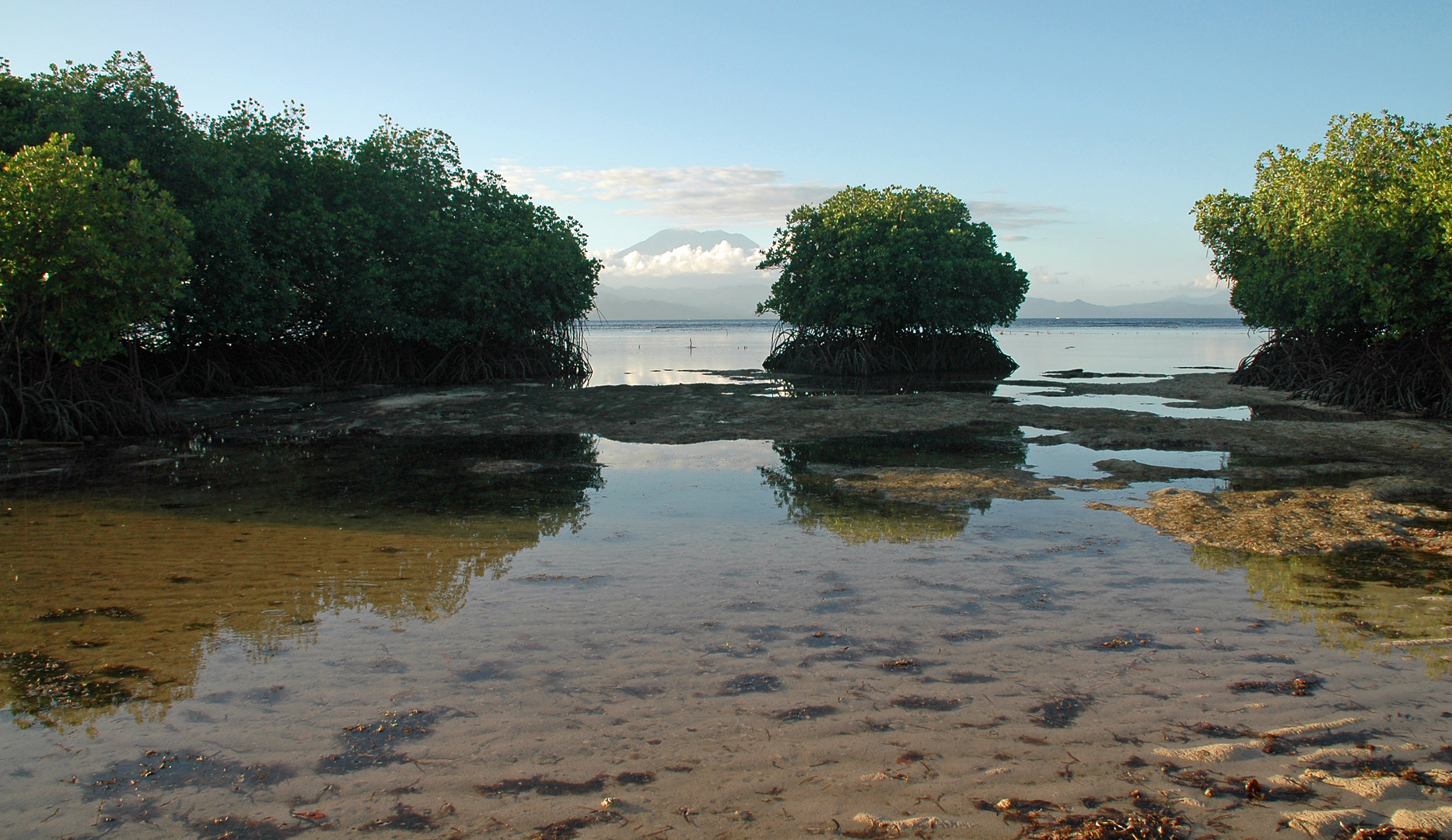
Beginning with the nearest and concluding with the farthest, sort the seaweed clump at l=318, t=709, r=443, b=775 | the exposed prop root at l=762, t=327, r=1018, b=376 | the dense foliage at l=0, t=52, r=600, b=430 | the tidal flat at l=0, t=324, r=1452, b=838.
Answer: the tidal flat at l=0, t=324, r=1452, b=838 < the seaweed clump at l=318, t=709, r=443, b=775 < the dense foliage at l=0, t=52, r=600, b=430 < the exposed prop root at l=762, t=327, r=1018, b=376

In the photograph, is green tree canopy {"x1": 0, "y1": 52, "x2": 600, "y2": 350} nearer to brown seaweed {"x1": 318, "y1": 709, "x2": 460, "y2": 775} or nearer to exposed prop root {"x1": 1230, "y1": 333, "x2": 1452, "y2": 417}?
brown seaweed {"x1": 318, "y1": 709, "x2": 460, "y2": 775}

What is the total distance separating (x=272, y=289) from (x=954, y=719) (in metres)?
24.9


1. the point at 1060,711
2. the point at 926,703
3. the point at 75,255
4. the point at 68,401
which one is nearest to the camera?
the point at 1060,711

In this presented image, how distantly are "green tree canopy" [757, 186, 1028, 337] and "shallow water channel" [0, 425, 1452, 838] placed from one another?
2537 cm

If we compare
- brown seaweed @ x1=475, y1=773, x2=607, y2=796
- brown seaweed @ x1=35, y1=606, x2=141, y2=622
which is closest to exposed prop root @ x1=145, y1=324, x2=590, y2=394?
brown seaweed @ x1=35, y1=606, x2=141, y2=622

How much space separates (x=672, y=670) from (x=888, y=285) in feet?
98.6

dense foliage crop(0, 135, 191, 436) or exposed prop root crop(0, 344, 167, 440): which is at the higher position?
dense foliage crop(0, 135, 191, 436)

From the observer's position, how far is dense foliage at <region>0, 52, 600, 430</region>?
66.8 feet

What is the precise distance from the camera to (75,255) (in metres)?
14.6

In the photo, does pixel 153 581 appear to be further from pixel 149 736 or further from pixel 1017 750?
pixel 1017 750

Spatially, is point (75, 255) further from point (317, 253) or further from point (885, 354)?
point (885, 354)

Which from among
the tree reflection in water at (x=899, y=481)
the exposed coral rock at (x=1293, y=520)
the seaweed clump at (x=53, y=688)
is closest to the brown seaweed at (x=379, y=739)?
the seaweed clump at (x=53, y=688)

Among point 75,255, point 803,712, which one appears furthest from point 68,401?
point 803,712

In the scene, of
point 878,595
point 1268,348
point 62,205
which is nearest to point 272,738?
point 878,595
